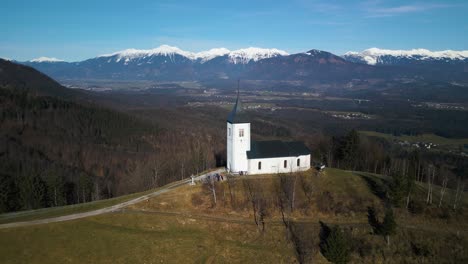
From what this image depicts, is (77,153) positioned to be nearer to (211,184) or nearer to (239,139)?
(239,139)

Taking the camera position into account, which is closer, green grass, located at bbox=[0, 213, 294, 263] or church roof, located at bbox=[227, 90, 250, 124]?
green grass, located at bbox=[0, 213, 294, 263]

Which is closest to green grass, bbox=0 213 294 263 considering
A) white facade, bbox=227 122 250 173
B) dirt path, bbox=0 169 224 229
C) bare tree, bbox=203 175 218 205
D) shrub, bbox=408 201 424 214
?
dirt path, bbox=0 169 224 229

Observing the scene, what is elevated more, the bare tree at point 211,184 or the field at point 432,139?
the bare tree at point 211,184

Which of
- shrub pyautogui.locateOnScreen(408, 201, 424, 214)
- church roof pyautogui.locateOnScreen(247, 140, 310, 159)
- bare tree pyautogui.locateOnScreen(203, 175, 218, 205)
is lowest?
shrub pyautogui.locateOnScreen(408, 201, 424, 214)

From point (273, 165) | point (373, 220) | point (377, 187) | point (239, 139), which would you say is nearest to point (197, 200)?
point (239, 139)

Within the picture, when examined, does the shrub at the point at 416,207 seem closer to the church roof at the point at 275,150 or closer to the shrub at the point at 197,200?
the church roof at the point at 275,150

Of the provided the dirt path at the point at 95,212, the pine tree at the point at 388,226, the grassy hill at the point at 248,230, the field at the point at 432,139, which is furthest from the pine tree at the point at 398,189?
the field at the point at 432,139

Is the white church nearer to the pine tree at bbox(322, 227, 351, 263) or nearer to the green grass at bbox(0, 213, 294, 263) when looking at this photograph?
the green grass at bbox(0, 213, 294, 263)
